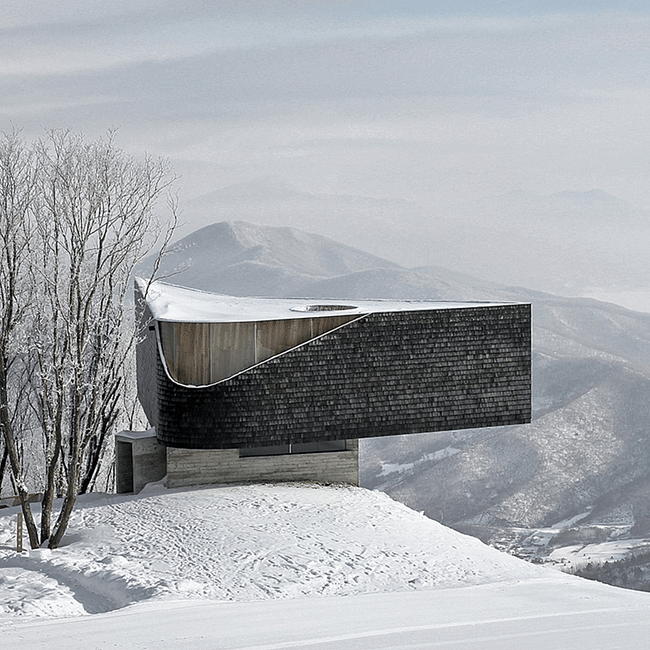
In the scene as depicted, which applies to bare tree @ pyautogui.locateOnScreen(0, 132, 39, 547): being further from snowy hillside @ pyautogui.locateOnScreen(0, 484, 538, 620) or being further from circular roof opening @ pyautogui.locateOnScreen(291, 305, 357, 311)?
circular roof opening @ pyautogui.locateOnScreen(291, 305, 357, 311)

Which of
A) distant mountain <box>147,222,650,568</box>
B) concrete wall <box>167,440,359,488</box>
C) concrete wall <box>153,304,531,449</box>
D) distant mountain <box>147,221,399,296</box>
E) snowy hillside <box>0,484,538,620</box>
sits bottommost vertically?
distant mountain <box>147,222,650,568</box>

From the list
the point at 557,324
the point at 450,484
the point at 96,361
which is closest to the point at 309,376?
the point at 96,361

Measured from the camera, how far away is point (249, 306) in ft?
61.5

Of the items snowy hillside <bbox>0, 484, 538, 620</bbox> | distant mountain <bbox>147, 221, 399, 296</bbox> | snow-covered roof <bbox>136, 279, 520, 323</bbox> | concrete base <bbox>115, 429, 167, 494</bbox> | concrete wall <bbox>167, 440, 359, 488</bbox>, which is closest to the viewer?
snowy hillside <bbox>0, 484, 538, 620</bbox>

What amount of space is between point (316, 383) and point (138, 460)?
3862mm

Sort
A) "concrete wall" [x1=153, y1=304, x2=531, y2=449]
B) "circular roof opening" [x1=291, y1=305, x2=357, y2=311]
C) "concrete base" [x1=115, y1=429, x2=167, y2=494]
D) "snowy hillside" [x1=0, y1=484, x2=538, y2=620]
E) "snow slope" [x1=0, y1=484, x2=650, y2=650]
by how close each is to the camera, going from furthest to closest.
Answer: "circular roof opening" [x1=291, y1=305, x2=357, y2=311], "concrete base" [x1=115, y1=429, x2=167, y2=494], "concrete wall" [x1=153, y1=304, x2=531, y2=449], "snowy hillside" [x1=0, y1=484, x2=538, y2=620], "snow slope" [x1=0, y1=484, x2=650, y2=650]

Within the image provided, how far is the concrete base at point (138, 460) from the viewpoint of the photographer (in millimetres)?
16797

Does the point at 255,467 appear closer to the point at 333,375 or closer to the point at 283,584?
the point at 333,375

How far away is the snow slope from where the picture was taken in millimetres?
9062

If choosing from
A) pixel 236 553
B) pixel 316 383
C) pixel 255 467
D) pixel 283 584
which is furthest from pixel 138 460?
pixel 283 584

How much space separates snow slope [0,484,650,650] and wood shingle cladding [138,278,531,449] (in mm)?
1291

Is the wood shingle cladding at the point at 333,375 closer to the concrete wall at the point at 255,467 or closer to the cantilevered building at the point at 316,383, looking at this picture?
the cantilevered building at the point at 316,383

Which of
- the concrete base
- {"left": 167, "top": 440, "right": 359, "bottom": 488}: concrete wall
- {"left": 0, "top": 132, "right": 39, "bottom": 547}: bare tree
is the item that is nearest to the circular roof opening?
{"left": 167, "top": 440, "right": 359, "bottom": 488}: concrete wall

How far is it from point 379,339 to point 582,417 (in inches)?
2733
